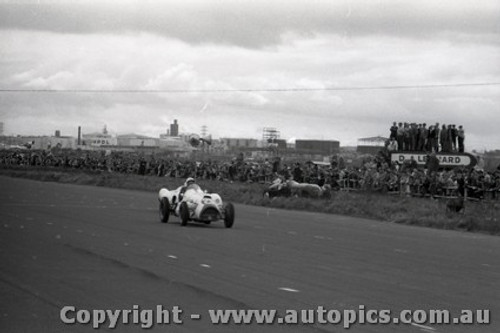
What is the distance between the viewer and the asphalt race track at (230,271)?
37.4 feet

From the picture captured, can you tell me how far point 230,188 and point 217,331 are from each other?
35.5 m

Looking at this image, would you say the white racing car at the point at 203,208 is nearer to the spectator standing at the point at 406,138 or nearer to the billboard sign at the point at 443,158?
the billboard sign at the point at 443,158

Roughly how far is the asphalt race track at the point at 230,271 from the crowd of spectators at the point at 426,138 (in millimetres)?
15890

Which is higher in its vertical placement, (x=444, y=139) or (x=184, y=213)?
(x=444, y=139)

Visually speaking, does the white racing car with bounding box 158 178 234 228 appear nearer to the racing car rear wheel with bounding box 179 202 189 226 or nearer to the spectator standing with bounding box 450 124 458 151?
the racing car rear wheel with bounding box 179 202 189 226

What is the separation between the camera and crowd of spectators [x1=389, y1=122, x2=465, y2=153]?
41.4 m

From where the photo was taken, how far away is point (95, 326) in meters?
10.1

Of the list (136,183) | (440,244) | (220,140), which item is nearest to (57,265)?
(440,244)

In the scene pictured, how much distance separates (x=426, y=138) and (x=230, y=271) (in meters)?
28.5

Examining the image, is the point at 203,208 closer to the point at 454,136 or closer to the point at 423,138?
the point at 423,138

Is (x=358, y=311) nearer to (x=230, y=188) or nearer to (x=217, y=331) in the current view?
(x=217, y=331)

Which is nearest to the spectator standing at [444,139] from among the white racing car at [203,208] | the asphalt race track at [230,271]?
the asphalt race track at [230,271]

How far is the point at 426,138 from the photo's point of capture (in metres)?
41.8

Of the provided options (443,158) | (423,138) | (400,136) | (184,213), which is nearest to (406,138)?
(400,136)
